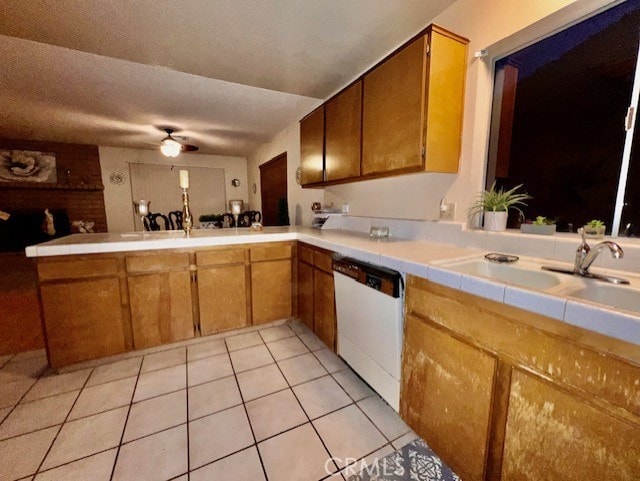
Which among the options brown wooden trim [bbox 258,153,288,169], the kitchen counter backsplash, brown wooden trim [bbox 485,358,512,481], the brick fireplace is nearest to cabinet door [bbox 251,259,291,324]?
the kitchen counter backsplash

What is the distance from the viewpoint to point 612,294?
89 centimetres

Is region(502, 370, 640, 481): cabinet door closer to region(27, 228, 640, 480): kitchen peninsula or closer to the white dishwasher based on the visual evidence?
region(27, 228, 640, 480): kitchen peninsula

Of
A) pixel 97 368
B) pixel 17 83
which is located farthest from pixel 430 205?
pixel 17 83

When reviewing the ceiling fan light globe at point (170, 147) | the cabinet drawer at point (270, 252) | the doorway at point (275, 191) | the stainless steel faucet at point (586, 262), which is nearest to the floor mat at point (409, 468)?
the stainless steel faucet at point (586, 262)

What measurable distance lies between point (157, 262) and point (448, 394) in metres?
2.04

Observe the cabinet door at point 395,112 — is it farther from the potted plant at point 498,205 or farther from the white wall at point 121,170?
the white wall at point 121,170

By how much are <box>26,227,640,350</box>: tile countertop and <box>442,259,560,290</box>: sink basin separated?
0.14 ft

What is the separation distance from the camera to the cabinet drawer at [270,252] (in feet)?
7.52

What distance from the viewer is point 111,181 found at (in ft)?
18.4

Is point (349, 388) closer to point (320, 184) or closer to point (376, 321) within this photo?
point (376, 321)

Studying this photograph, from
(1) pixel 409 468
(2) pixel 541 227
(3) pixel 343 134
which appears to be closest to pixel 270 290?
(3) pixel 343 134

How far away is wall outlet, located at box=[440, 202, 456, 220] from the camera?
1.63 meters

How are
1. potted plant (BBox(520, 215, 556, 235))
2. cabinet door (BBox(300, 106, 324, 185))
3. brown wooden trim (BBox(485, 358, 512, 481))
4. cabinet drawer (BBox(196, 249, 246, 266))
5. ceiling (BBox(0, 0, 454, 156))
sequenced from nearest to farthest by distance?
brown wooden trim (BBox(485, 358, 512, 481)) → potted plant (BBox(520, 215, 556, 235)) → ceiling (BBox(0, 0, 454, 156)) → cabinet drawer (BBox(196, 249, 246, 266)) → cabinet door (BBox(300, 106, 324, 185))

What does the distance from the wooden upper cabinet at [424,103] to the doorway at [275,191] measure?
2559mm
